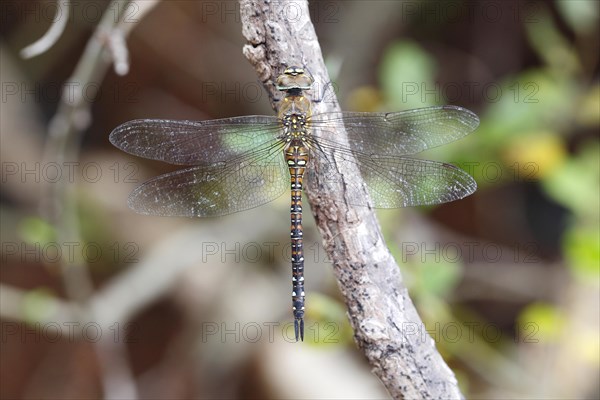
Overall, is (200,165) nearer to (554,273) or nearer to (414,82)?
(414,82)

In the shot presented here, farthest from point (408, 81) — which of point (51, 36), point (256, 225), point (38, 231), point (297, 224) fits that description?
point (38, 231)

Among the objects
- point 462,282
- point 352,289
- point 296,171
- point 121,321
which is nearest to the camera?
point 352,289

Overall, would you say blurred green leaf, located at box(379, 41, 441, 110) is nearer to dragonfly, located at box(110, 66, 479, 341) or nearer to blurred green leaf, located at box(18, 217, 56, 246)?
dragonfly, located at box(110, 66, 479, 341)

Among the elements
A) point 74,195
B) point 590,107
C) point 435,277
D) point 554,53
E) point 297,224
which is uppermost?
point 554,53

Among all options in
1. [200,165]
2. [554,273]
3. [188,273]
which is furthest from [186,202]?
[554,273]

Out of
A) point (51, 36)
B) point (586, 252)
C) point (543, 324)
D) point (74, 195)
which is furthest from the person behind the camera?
point (74, 195)

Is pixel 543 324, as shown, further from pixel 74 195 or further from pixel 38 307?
pixel 74 195
